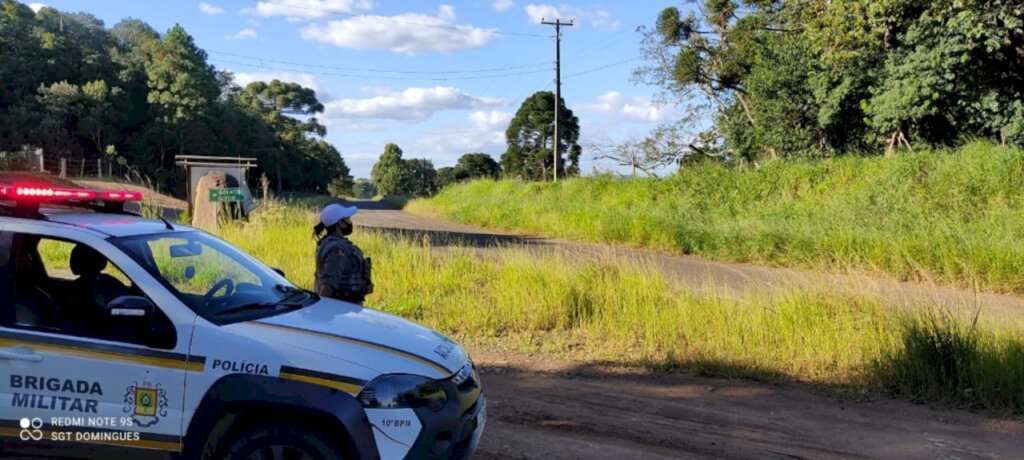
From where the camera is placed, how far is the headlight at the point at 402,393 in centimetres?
323

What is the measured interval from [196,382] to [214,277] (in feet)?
4.10

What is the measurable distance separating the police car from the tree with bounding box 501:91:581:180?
47.3 m

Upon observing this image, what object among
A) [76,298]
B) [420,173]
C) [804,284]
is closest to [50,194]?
[76,298]

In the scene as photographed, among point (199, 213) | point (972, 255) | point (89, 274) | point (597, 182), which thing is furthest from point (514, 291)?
point (597, 182)

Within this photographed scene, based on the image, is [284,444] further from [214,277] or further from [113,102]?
[113,102]

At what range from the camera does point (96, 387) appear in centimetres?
328

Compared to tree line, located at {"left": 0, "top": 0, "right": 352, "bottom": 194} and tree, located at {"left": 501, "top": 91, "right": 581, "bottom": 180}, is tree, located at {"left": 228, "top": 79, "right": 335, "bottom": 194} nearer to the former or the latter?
tree line, located at {"left": 0, "top": 0, "right": 352, "bottom": 194}

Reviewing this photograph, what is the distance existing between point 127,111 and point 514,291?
2342 inches

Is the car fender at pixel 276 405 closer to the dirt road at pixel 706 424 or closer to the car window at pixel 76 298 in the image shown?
the car window at pixel 76 298

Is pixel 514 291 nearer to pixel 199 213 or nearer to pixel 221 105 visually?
pixel 199 213

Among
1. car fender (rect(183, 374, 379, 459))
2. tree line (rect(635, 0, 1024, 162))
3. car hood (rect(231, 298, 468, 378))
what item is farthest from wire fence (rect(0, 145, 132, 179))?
car fender (rect(183, 374, 379, 459))

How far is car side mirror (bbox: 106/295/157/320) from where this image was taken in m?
3.25

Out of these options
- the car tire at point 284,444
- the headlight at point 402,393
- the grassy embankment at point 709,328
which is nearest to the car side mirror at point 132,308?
the car tire at point 284,444

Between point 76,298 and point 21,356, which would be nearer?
point 21,356
